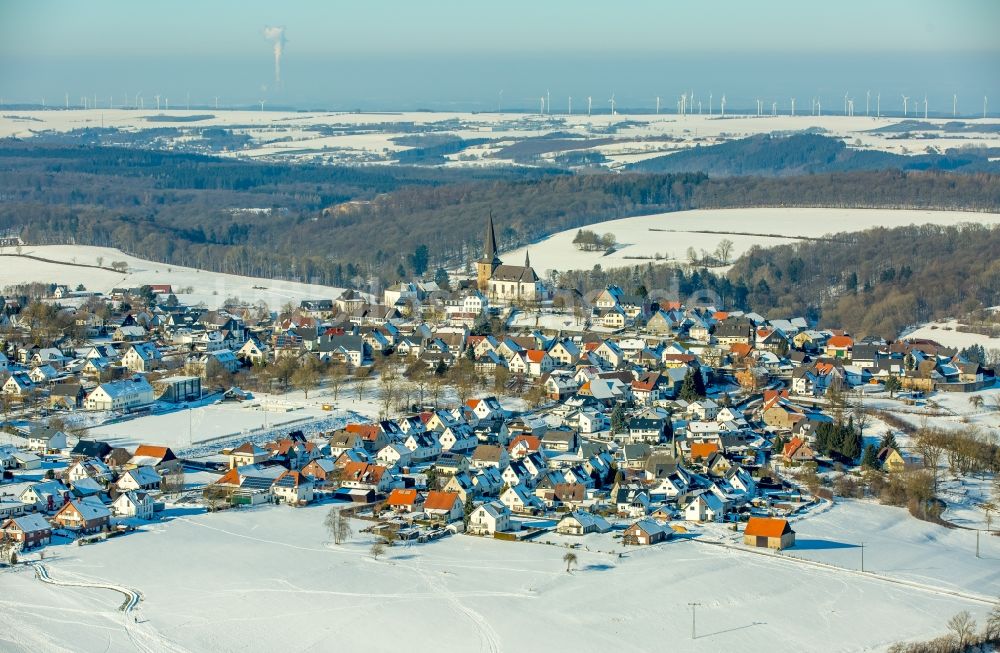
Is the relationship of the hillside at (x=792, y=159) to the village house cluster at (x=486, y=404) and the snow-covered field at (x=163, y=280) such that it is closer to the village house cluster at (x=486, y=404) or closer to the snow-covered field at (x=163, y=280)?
the snow-covered field at (x=163, y=280)

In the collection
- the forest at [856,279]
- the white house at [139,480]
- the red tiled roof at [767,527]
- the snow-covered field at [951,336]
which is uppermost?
the forest at [856,279]

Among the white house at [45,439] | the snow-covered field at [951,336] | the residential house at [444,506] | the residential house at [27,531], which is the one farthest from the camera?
the snow-covered field at [951,336]

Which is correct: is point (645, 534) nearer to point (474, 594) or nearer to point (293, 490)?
point (474, 594)

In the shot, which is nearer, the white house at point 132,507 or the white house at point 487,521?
the white house at point 487,521

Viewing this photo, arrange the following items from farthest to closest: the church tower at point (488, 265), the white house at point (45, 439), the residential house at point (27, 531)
→ the church tower at point (488, 265)
the white house at point (45, 439)
the residential house at point (27, 531)

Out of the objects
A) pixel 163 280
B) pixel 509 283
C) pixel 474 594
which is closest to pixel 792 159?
pixel 163 280

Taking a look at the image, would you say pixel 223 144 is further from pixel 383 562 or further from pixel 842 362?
pixel 383 562

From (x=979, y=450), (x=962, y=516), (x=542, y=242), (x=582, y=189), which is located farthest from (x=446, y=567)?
(x=582, y=189)

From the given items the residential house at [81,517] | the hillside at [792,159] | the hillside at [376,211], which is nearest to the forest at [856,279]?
the hillside at [376,211]
